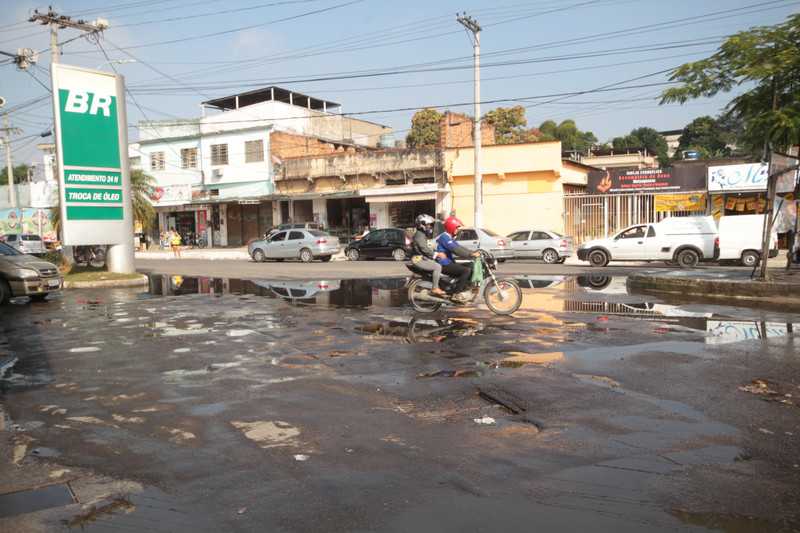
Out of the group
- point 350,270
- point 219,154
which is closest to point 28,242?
point 219,154

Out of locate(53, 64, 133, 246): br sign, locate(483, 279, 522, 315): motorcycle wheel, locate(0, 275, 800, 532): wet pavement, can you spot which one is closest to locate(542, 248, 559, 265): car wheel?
locate(483, 279, 522, 315): motorcycle wheel

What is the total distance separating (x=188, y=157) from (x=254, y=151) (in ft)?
21.1

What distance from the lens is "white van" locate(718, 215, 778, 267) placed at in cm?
2117

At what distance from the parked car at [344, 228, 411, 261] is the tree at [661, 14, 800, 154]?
1623 cm

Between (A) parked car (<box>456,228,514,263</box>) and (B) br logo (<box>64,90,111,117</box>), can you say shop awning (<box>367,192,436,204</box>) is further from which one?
(B) br logo (<box>64,90,111,117</box>)

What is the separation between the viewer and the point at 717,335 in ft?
28.7

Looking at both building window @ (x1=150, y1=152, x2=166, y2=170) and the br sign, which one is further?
building window @ (x1=150, y1=152, x2=166, y2=170)

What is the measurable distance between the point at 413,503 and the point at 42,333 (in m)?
8.88

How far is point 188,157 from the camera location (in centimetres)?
4569

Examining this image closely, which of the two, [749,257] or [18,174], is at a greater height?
[18,174]

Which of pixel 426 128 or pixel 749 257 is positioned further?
pixel 426 128

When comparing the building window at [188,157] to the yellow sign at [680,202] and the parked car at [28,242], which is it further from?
the yellow sign at [680,202]

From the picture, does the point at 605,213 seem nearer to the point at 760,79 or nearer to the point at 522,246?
the point at 522,246

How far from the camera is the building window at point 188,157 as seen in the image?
45.4 metres
